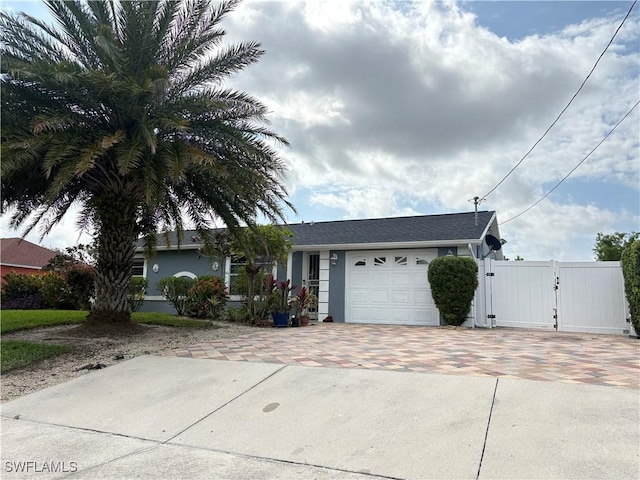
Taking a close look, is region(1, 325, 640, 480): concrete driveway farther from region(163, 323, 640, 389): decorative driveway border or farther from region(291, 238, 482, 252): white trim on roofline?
region(291, 238, 482, 252): white trim on roofline

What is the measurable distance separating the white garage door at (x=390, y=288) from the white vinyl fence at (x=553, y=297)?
150 centimetres

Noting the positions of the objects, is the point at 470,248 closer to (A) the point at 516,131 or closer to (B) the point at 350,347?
(A) the point at 516,131

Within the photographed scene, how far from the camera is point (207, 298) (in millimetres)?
12812

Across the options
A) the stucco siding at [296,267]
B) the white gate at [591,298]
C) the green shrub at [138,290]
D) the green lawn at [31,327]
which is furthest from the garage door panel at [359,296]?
the green shrub at [138,290]

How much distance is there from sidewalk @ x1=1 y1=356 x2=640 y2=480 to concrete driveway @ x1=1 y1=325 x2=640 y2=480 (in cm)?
1

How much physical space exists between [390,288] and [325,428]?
9.06 meters

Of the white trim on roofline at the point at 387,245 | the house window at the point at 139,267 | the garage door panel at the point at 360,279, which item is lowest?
the garage door panel at the point at 360,279

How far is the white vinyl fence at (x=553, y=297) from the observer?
10.2 meters

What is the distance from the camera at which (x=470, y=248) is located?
11688mm

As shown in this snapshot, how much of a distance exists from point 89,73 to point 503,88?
9.21 metres

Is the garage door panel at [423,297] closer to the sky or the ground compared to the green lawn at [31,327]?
closer to the sky

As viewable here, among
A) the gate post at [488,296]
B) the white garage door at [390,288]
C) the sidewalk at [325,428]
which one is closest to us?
the sidewalk at [325,428]

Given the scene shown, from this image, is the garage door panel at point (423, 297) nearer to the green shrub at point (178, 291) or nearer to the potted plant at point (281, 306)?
the potted plant at point (281, 306)

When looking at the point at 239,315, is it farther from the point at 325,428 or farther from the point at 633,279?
the point at 633,279
